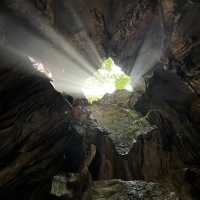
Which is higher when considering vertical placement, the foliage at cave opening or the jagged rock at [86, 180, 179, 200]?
the foliage at cave opening

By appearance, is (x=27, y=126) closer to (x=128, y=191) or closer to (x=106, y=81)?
(x=128, y=191)

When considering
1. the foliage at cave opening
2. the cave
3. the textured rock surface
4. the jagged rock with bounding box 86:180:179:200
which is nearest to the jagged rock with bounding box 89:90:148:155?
the cave

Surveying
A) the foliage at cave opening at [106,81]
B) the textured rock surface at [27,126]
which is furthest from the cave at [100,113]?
the foliage at cave opening at [106,81]

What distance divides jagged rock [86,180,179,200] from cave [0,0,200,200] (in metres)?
0.06

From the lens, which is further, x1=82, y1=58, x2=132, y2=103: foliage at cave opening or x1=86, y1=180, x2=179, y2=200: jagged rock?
x1=82, y1=58, x2=132, y2=103: foliage at cave opening

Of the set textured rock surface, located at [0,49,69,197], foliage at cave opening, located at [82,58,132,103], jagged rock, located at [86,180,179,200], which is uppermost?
foliage at cave opening, located at [82,58,132,103]

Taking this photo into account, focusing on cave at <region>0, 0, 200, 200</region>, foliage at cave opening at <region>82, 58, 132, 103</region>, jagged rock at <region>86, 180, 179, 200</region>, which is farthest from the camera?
foliage at cave opening at <region>82, 58, 132, 103</region>

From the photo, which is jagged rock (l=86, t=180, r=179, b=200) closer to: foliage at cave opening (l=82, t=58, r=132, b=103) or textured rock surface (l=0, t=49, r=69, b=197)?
textured rock surface (l=0, t=49, r=69, b=197)

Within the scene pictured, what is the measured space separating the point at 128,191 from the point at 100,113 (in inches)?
477

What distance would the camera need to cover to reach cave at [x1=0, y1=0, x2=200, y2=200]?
35.3 ft

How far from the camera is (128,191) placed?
11047 mm

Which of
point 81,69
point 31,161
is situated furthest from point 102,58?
point 31,161

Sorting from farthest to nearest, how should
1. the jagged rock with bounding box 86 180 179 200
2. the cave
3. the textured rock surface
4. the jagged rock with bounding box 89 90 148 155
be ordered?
the jagged rock with bounding box 89 90 148 155 < the cave < the jagged rock with bounding box 86 180 179 200 < the textured rock surface

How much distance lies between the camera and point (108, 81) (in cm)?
4088
